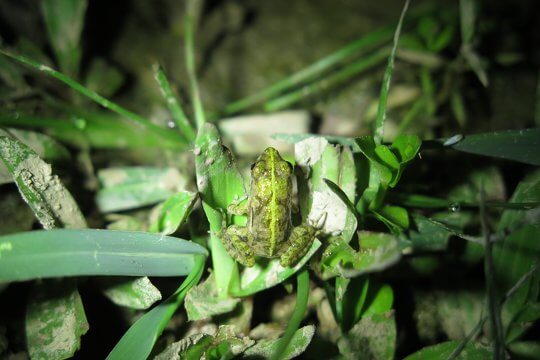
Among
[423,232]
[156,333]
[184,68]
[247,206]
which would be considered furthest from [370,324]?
[184,68]

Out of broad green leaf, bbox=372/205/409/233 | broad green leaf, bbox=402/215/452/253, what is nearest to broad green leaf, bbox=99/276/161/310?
broad green leaf, bbox=372/205/409/233

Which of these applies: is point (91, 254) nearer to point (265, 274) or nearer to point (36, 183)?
point (36, 183)

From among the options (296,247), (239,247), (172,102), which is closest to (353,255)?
(296,247)

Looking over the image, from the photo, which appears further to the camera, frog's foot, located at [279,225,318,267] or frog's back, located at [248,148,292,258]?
frog's back, located at [248,148,292,258]

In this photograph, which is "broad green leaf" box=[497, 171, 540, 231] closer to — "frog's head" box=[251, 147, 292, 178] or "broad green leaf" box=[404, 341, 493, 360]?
"broad green leaf" box=[404, 341, 493, 360]

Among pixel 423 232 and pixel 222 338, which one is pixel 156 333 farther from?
pixel 423 232
